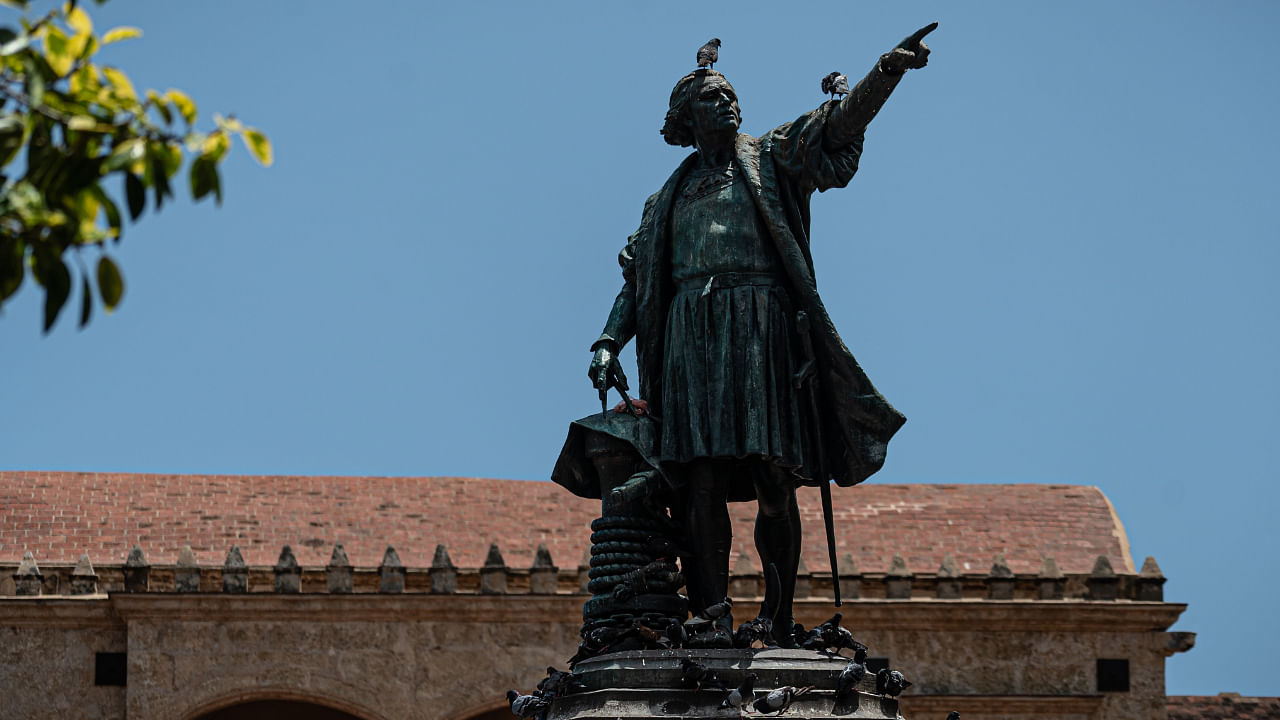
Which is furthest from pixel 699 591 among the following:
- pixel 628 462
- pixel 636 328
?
pixel 636 328

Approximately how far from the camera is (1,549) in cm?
2853

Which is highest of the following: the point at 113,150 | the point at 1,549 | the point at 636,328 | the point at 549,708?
the point at 1,549

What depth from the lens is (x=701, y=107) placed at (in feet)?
27.1

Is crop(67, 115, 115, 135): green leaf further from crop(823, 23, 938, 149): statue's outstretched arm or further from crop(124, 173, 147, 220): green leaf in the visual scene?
crop(823, 23, 938, 149): statue's outstretched arm

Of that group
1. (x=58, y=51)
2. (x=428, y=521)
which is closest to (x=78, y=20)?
(x=58, y=51)

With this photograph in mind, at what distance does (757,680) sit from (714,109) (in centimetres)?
237

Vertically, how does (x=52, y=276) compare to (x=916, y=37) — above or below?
below

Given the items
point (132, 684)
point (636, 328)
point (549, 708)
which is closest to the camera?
point (549, 708)

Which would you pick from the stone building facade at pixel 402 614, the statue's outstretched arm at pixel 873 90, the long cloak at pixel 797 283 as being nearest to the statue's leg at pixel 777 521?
the long cloak at pixel 797 283

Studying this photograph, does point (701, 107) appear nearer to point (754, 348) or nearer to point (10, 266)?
point (754, 348)

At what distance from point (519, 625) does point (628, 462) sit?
1974cm

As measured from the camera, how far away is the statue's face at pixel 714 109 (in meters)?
8.23

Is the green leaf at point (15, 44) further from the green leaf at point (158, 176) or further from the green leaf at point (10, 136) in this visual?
the green leaf at point (158, 176)

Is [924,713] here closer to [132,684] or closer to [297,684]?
[297,684]
